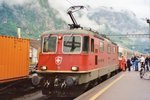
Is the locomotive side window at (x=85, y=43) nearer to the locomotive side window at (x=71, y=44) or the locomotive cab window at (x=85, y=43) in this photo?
the locomotive cab window at (x=85, y=43)

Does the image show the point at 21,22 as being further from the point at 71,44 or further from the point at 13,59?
the point at 71,44

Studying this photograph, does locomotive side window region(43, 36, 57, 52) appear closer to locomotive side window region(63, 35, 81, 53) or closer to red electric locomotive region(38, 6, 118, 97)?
red electric locomotive region(38, 6, 118, 97)

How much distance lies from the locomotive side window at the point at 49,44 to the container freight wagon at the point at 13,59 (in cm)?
157

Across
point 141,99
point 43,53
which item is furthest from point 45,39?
point 141,99

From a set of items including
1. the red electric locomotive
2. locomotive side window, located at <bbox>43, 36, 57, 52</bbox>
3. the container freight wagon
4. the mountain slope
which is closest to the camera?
the red electric locomotive

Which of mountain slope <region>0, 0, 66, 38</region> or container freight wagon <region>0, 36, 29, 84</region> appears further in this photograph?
mountain slope <region>0, 0, 66, 38</region>

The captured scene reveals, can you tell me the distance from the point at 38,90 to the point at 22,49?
3.77 metres

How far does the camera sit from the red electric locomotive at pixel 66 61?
594 inches

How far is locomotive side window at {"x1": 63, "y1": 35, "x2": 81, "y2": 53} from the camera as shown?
1554 cm

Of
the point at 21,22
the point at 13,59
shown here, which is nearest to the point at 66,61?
the point at 13,59

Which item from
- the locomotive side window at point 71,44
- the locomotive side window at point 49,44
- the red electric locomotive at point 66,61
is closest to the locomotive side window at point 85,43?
the red electric locomotive at point 66,61

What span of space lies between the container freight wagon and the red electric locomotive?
1439 millimetres

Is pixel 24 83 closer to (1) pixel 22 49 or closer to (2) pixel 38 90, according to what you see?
(2) pixel 38 90

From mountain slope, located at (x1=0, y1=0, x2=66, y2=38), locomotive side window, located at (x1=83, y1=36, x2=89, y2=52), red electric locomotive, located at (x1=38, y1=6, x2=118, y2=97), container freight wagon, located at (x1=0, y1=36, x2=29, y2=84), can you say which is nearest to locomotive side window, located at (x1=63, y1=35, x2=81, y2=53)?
red electric locomotive, located at (x1=38, y1=6, x2=118, y2=97)
